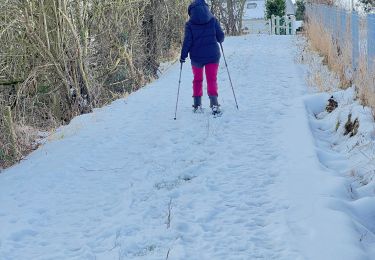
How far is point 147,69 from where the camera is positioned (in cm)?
1511

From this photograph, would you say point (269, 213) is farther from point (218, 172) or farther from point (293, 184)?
point (218, 172)

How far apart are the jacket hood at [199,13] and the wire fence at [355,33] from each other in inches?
92.8

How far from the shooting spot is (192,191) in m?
4.70

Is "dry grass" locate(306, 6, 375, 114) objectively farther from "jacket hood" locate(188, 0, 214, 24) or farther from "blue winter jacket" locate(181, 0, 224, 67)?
"jacket hood" locate(188, 0, 214, 24)

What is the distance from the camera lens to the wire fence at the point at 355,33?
748 centimetres

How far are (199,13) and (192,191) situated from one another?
3.61m

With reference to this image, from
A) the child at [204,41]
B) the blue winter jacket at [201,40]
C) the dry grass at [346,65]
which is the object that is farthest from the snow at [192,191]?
the blue winter jacket at [201,40]

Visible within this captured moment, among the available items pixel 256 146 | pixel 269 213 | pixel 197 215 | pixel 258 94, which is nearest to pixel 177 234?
pixel 197 215

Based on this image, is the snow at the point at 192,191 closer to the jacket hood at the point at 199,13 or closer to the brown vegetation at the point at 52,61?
the jacket hood at the point at 199,13

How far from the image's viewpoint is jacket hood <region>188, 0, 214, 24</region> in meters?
7.53

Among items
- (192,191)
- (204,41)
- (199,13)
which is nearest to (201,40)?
(204,41)

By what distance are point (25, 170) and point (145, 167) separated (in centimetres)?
138

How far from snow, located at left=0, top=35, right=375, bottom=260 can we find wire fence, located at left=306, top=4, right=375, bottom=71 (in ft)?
2.29

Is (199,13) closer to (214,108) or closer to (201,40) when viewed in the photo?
(201,40)
